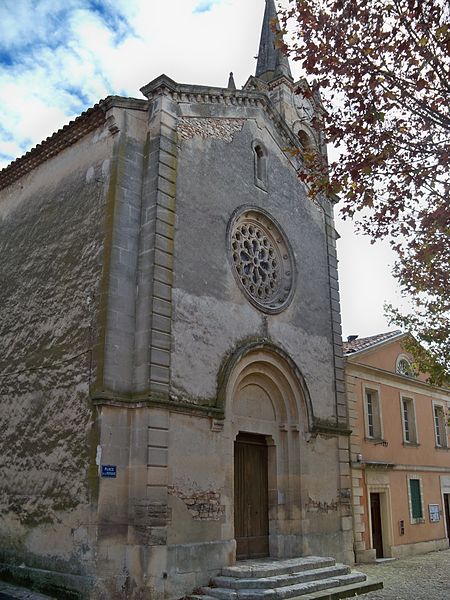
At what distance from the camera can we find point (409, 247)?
9445 millimetres

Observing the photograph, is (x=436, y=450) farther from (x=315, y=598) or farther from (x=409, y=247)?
(x=409, y=247)

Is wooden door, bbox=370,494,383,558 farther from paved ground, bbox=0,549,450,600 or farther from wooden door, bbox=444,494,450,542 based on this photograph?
wooden door, bbox=444,494,450,542

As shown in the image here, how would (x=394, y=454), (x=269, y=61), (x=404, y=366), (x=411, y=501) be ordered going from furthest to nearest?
(x=404, y=366) < (x=269, y=61) < (x=411, y=501) < (x=394, y=454)

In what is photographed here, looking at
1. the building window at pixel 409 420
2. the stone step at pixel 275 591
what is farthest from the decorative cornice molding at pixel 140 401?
the building window at pixel 409 420

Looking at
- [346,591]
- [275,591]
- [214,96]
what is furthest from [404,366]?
[275,591]

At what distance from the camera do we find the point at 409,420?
19.8m

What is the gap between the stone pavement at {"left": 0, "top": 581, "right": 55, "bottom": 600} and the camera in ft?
33.1

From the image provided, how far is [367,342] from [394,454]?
351cm

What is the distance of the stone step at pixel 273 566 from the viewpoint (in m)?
10.7

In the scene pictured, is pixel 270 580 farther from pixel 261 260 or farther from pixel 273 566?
pixel 261 260

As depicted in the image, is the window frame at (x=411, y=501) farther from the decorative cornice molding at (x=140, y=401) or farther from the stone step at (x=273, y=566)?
the decorative cornice molding at (x=140, y=401)

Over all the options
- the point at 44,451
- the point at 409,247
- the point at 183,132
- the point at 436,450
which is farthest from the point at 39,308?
the point at 436,450

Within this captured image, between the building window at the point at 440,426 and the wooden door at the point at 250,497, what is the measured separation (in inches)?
399

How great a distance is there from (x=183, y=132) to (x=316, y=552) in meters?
9.56
